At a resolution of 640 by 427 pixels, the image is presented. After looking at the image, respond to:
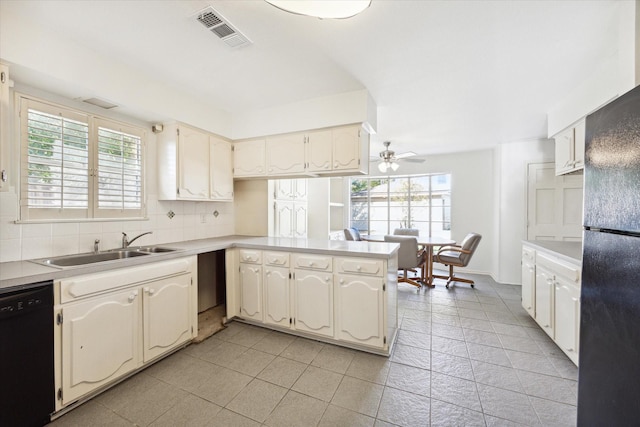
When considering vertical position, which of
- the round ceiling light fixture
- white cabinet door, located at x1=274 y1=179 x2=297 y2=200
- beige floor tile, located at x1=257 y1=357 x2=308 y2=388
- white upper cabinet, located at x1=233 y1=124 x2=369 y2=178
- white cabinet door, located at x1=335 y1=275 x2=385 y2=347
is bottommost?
beige floor tile, located at x1=257 y1=357 x2=308 y2=388

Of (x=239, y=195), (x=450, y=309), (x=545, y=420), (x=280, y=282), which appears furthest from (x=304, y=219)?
(x=545, y=420)

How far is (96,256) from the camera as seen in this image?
7.14 ft

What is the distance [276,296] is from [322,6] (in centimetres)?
235

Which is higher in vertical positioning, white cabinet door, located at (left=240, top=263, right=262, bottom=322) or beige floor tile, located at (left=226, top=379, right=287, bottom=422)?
white cabinet door, located at (left=240, top=263, right=262, bottom=322)

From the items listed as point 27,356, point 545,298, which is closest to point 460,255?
point 545,298

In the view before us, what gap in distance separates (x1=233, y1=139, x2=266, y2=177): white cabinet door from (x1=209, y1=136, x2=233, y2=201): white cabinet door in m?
0.08

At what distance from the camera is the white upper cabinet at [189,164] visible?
268 cm

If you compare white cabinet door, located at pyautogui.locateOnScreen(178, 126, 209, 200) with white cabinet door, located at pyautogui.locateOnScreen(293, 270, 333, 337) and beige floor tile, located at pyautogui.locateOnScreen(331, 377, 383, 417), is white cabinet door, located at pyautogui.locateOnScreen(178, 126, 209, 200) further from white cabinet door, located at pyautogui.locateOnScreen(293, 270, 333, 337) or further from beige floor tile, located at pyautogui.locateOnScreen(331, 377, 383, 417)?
beige floor tile, located at pyautogui.locateOnScreen(331, 377, 383, 417)

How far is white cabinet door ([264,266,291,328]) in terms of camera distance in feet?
8.57

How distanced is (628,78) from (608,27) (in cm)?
46

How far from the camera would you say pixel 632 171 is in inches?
30.8

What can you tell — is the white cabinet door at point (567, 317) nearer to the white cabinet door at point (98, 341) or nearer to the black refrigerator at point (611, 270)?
the black refrigerator at point (611, 270)

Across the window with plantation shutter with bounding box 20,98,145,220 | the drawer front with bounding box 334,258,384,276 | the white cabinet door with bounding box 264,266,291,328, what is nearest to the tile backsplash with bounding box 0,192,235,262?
the window with plantation shutter with bounding box 20,98,145,220

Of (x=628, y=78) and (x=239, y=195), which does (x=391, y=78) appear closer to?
(x=628, y=78)
